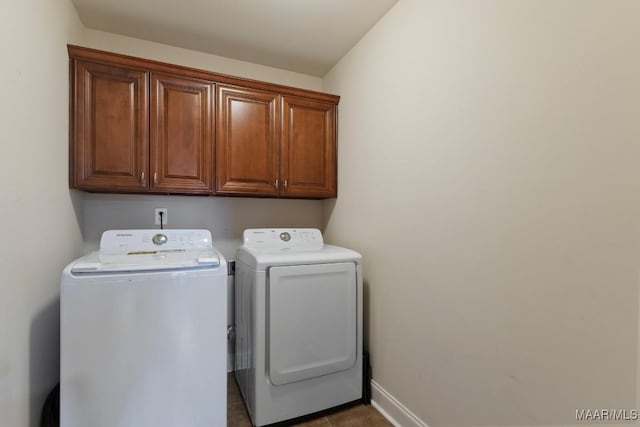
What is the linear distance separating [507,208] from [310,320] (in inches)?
45.5

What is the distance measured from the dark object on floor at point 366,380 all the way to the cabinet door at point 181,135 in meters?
1.54

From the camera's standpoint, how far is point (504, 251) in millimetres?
1098

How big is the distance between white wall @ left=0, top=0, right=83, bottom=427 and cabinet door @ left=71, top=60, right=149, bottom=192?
67 mm

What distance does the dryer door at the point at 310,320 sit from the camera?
158cm

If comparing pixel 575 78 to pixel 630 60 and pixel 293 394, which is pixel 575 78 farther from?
pixel 293 394

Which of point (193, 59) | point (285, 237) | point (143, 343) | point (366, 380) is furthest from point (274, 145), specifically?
point (366, 380)

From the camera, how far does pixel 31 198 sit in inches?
45.4

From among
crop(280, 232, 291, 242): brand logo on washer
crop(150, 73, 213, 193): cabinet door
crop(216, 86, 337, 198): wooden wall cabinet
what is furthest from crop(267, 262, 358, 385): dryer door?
crop(150, 73, 213, 193): cabinet door

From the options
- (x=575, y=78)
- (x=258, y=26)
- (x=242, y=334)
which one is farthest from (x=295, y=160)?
(x=575, y=78)

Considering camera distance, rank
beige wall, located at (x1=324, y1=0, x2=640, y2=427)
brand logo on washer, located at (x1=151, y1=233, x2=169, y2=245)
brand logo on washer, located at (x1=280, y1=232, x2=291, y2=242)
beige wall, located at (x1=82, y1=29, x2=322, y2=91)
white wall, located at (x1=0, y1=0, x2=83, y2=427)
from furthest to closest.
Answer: brand logo on washer, located at (x1=280, y1=232, x2=291, y2=242) < beige wall, located at (x1=82, y1=29, x2=322, y2=91) < brand logo on washer, located at (x1=151, y1=233, x2=169, y2=245) < white wall, located at (x1=0, y1=0, x2=83, y2=427) < beige wall, located at (x1=324, y1=0, x2=640, y2=427)

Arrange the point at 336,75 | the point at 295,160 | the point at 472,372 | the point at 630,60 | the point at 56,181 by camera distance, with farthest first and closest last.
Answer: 1. the point at 336,75
2. the point at 295,160
3. the point at 56,181
4. the point at 472,372
5. the point at 630,60

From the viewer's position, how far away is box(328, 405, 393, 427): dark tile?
1.66 meters

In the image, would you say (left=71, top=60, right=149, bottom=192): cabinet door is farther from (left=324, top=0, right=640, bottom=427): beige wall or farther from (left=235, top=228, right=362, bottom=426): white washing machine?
(left=324, top=0, right=640, bottom=427): beige wall

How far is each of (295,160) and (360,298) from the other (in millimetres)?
1101
